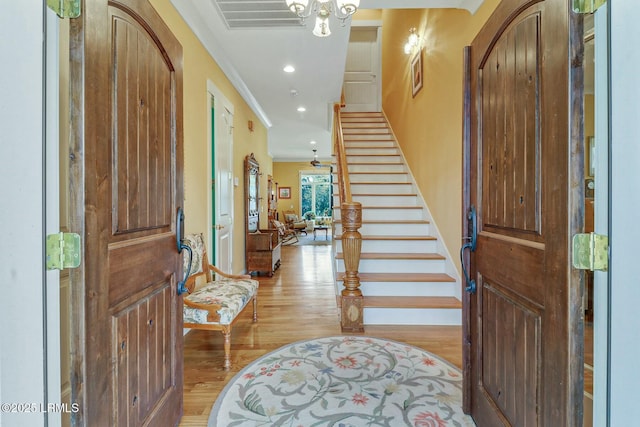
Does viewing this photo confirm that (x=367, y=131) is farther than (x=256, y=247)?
Yes

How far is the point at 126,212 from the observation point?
1109 millimetres

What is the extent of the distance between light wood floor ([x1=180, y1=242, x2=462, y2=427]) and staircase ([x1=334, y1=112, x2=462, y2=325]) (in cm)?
16

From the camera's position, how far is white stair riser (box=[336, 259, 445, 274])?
11.0 feet

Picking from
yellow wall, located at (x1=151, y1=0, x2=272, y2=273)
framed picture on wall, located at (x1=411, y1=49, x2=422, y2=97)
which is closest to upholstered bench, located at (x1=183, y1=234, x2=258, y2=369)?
yellow wall, located at (x1=151, y1=0, x2=272, y2=273)

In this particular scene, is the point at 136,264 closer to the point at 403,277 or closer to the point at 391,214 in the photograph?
the point at 403,277

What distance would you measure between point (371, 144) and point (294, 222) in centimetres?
651

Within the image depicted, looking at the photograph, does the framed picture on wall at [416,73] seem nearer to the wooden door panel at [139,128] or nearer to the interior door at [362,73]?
the interior door at [362,73]

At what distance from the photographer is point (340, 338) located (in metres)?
2.62

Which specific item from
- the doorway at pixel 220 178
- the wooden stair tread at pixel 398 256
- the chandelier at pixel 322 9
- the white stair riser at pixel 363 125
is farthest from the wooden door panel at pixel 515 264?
the white stair riser at pixel 363 125

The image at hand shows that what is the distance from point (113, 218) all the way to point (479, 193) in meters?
1.55

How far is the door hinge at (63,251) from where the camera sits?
850 millimetres

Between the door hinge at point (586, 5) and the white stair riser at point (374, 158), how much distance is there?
14.3 ft

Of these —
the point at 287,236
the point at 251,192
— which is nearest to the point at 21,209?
the point at 251,192

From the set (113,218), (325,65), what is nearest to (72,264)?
(113,218)
